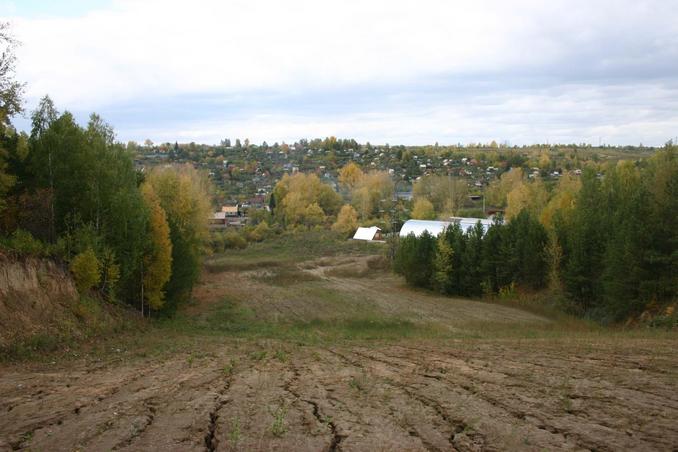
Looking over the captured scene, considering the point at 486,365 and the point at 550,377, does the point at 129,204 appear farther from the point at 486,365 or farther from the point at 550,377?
the point at 550,377

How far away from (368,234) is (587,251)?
5541 centimetres

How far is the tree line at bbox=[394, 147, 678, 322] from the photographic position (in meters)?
31.8

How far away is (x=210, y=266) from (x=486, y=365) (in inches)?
2134

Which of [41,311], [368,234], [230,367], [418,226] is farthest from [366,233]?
[230,367]

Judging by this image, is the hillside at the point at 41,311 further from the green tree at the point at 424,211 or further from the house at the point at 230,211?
the house at the point at 230,211

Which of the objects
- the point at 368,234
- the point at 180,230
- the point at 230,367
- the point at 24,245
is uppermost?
the point at 24,245

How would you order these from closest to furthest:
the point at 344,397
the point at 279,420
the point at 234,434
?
1. the point at 234,434
2. the point at 279,420
3. the point at 344,397

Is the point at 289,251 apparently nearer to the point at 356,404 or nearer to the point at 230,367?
the point at 230,367

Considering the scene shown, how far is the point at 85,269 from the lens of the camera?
2445cm

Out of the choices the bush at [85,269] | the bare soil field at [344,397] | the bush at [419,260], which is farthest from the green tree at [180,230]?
the bush at [419,260]

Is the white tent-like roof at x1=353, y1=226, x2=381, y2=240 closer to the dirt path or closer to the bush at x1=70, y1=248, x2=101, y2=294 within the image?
the bush at x1=70, y1=248, x2=101, y2=294

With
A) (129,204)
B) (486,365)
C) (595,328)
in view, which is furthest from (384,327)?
(486,365)

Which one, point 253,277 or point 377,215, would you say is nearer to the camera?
point 253,277

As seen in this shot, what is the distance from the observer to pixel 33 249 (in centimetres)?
2227
